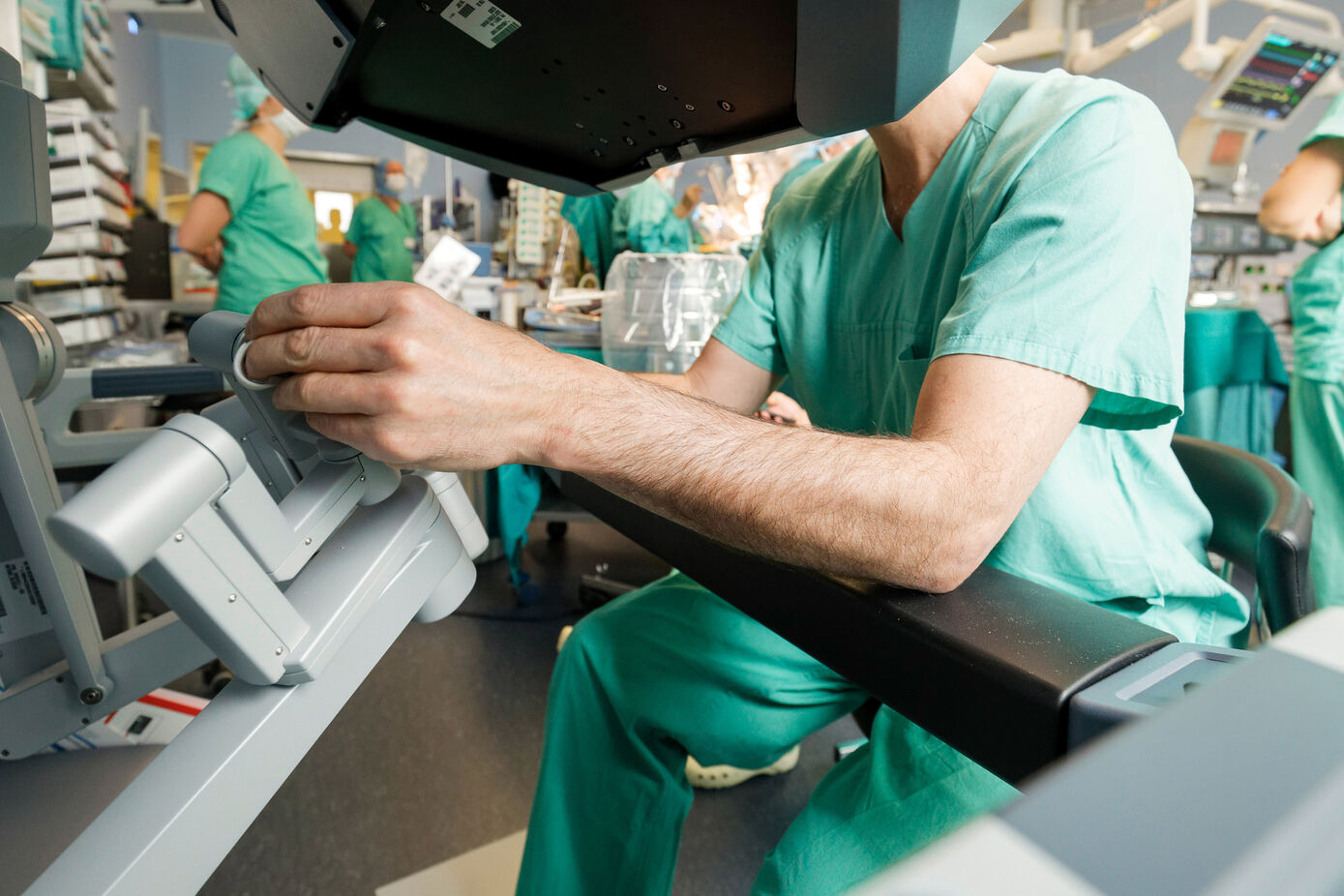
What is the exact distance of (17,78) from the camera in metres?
0.65

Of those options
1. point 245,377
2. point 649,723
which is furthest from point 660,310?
point 245,377

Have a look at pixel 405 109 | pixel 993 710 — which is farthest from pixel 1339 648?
pixel 405 109

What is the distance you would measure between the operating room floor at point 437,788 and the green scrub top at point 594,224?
3.69ft

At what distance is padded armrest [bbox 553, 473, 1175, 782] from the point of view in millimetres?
344

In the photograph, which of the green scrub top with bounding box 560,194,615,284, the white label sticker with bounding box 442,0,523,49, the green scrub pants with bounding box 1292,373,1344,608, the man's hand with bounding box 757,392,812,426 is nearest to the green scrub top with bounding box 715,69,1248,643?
the man's hand with bounding box 757,392,812,426

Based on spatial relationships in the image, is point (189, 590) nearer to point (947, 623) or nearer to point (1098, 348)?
point (947, 623)

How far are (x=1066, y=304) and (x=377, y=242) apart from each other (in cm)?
297

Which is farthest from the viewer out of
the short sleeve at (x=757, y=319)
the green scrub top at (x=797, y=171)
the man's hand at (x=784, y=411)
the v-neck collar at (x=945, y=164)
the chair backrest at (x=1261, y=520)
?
the green scrub top at (x=797, y=171)

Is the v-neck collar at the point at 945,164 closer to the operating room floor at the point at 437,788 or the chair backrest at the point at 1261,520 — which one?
the chair backrest at the point at 1261,520

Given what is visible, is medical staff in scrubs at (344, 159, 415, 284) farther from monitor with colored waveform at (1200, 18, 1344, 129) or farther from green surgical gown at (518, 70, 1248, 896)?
monitor with colored waveform at (1200, 18, 1344, 129)

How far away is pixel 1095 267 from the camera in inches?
21.1

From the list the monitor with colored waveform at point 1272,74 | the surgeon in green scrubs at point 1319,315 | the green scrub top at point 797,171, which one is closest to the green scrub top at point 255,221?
the green scrub top at point 797,171

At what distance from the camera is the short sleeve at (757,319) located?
3.07ft

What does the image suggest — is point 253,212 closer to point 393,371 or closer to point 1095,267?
point 393,371
